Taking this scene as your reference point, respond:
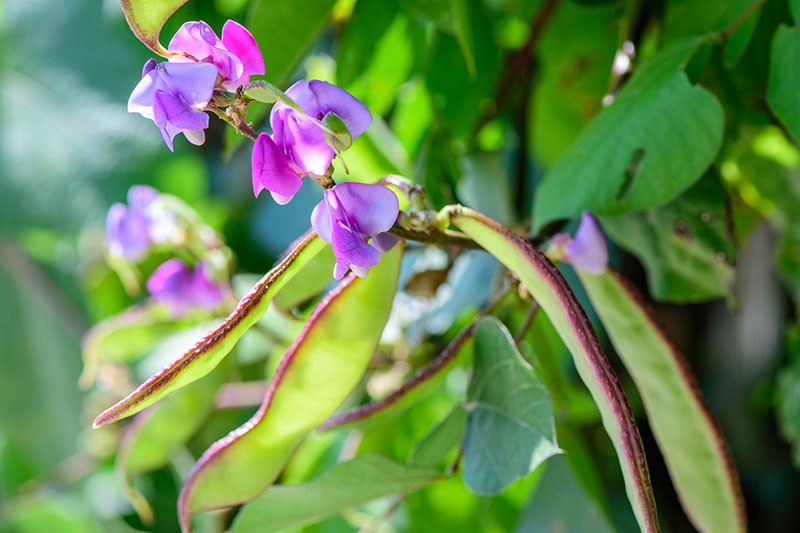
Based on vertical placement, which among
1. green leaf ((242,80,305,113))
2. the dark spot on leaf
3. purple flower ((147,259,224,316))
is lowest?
the dark spot on leaf

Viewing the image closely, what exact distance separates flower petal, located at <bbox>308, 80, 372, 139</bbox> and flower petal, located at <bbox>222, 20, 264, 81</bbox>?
3cm

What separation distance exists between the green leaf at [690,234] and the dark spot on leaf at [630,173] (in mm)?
71

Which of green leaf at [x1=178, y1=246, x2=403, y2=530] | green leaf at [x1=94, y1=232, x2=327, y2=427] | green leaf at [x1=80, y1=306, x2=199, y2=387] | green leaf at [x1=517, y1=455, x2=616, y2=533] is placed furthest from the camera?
green leaf at [x1=80, y1=306, x2=199, y2=387]

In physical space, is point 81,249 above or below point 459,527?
above

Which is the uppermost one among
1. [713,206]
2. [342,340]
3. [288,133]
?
[288,133]

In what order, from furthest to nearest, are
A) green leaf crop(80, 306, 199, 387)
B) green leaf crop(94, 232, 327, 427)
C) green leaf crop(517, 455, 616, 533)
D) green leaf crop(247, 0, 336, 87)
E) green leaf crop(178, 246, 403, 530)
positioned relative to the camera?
green leaf crop(80, 306, 199, 387) → green leaf crop(517, 455, 616, 533) → green leaf crop(247, 0, 336, 87) → green leaf crop(178, 246, 403, 530) → green leaf crop(94, 232, 327, 427)

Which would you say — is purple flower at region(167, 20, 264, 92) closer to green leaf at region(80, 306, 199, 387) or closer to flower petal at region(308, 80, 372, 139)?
flower petal at region(308, 80, 372, 139)

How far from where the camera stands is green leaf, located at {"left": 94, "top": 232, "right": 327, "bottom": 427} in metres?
0.36

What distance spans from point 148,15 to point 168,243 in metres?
0.38

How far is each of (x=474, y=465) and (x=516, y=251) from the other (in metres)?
0.14

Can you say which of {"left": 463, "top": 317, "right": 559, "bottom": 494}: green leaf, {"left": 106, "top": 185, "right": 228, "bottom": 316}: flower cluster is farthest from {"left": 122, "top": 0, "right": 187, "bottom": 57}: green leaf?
{"left": 106, "top": 185, "right": 228, "bottom": 316}: flower cluster

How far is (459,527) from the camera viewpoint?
768 millimetres

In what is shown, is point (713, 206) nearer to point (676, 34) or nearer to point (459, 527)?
point (676, 34)

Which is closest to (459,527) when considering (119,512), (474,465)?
(474,465)
